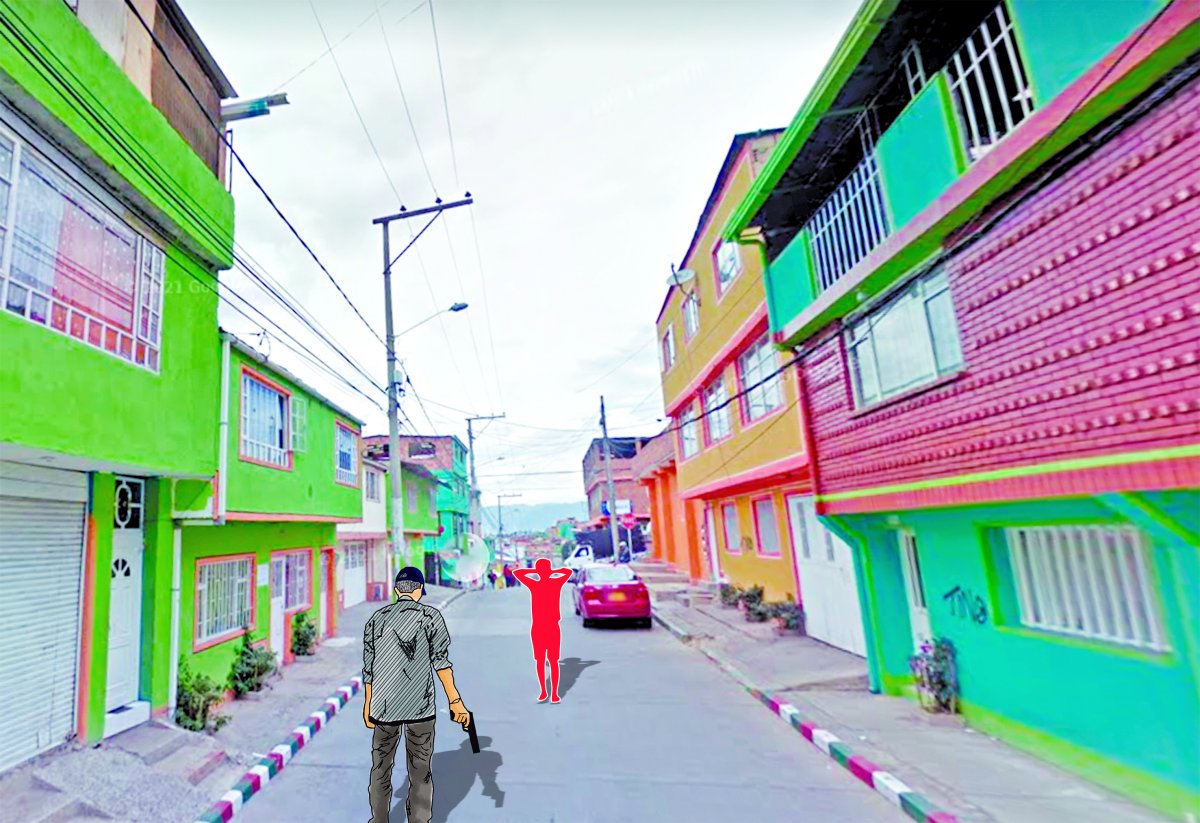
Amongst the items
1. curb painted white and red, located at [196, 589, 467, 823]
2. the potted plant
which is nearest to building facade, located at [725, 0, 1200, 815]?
the potted plant

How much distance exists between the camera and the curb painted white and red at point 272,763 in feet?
17.4

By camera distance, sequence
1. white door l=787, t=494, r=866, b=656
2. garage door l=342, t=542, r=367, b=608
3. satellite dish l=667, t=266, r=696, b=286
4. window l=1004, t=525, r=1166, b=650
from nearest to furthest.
Answer: window l=1004, t=525, r=1166, b=650 → white door l=787, t=494, r=866, b=656 → satellite dish l=667, t=266, r=696, b=286 → garage door l=342, t=542, r=367, b=608

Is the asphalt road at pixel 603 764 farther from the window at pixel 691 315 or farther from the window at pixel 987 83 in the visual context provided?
the window at pixel 691 315

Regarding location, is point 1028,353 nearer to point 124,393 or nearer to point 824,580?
point 824,580

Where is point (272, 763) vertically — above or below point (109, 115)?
below

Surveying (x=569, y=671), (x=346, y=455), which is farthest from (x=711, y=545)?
(x=346, y=455)

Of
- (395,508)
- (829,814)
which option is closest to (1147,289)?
(829,814)

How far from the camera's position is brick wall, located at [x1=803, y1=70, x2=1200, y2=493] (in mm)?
3857

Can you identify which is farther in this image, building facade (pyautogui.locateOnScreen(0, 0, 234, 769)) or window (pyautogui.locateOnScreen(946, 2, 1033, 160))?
building facade (pyautogui.locateOnScreen(0, 0, 234, 769))

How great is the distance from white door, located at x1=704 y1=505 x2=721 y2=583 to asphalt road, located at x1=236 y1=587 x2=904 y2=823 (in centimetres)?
897

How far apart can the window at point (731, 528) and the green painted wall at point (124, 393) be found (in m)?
12.5

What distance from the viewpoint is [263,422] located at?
34.7 ft

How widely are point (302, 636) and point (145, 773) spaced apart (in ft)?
22.7

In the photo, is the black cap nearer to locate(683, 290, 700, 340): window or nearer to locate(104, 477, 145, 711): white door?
locate(104, 477, 145, 711): white door
